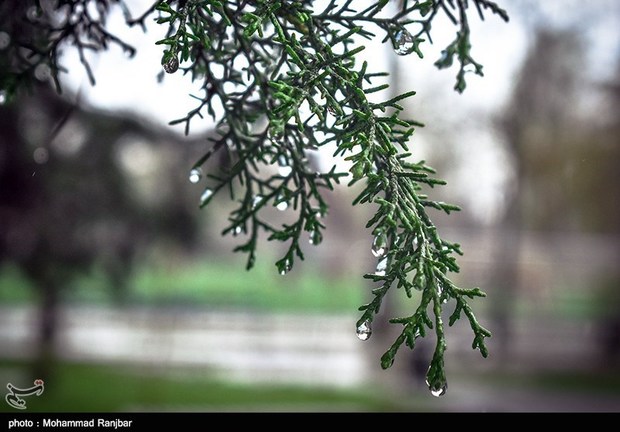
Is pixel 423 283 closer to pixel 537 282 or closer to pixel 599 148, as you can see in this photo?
pixel 599 148

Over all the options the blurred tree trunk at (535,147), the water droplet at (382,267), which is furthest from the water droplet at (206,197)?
the blurred tree trunk at (535,147)

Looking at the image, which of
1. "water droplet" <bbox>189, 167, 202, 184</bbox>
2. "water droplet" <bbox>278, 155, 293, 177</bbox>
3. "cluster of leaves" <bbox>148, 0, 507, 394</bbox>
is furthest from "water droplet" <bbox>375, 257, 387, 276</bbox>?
"water droplet" <bbox>189, 167, 202, 184</bbox>

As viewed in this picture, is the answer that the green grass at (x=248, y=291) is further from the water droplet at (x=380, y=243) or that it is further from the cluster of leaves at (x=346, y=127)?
the water droplet at (x=380, y=243)

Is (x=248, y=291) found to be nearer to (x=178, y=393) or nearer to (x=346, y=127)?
(x=178, y=393)

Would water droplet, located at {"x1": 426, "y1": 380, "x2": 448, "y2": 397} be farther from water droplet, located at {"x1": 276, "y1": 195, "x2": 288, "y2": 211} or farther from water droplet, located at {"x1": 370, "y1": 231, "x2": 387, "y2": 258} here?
water droplet, located at {"x1": 276, "y1": 195, "x2": 288, "y2": 211}

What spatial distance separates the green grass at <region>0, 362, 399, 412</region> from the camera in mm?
10930

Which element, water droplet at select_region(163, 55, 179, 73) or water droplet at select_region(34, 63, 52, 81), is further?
water droplet at select_region(34, 63, 52, 81)

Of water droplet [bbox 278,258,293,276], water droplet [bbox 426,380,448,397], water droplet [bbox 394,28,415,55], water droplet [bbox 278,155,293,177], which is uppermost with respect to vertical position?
water droplet [bbox 394,28,415,55]

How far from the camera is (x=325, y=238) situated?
14.7 metres

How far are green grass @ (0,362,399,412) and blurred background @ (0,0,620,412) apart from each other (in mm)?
60

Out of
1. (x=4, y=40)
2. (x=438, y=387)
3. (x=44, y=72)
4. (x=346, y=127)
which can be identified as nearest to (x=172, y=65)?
(x=346, y=127)

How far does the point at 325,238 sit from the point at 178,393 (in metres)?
4.83

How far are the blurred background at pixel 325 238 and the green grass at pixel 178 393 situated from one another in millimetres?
60

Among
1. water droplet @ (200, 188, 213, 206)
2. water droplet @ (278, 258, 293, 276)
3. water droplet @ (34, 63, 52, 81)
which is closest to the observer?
water droplet @ (278, 258, 293, 276)
